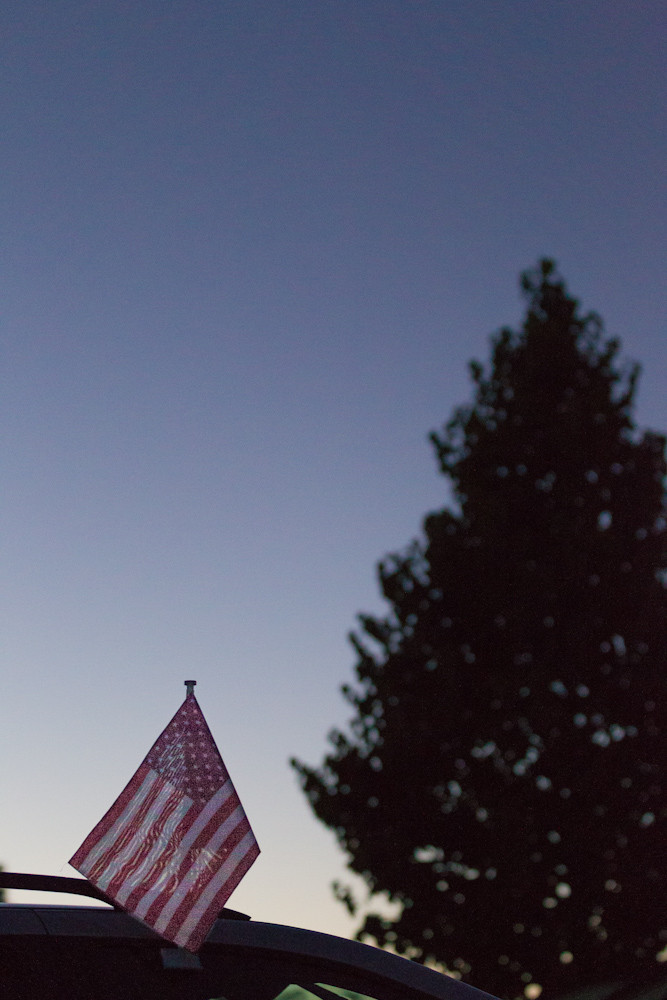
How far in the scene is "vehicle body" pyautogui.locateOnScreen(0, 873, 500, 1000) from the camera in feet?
7.64

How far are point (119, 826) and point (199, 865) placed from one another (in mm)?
266

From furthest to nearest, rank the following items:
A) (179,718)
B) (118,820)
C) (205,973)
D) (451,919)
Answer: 1. (451,919)
2. (179,718)
3. (118,820)
4. (205,973)

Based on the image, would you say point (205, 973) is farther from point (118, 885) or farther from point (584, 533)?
point (584, 533)

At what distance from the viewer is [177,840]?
9.39 ft

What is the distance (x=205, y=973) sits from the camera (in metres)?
2.54

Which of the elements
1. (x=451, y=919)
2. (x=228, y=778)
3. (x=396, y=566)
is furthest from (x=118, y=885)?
(x=396, y=566)

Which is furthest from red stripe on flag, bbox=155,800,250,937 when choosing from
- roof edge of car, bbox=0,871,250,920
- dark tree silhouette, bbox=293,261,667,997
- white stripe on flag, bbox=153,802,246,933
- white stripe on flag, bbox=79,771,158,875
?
dark tree silhouette, bbox=293,261,667,997

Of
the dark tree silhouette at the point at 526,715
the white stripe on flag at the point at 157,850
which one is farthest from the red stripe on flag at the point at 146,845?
the dark tree silhouette at the point at 526,715

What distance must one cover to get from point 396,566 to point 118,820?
55.1 ft

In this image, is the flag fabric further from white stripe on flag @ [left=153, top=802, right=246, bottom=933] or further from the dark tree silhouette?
the dark tree silhouette

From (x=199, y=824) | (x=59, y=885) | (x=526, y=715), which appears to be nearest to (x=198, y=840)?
(x=199, y=824)

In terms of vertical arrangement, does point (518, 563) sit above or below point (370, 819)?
above

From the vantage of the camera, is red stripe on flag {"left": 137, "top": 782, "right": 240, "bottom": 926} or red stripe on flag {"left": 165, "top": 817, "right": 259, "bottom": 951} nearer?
red stripe on flag {"left": 165, "top": 817, "right": 259, "bottom": 951}

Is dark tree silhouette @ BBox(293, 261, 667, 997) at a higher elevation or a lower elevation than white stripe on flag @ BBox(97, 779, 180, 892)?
higher
